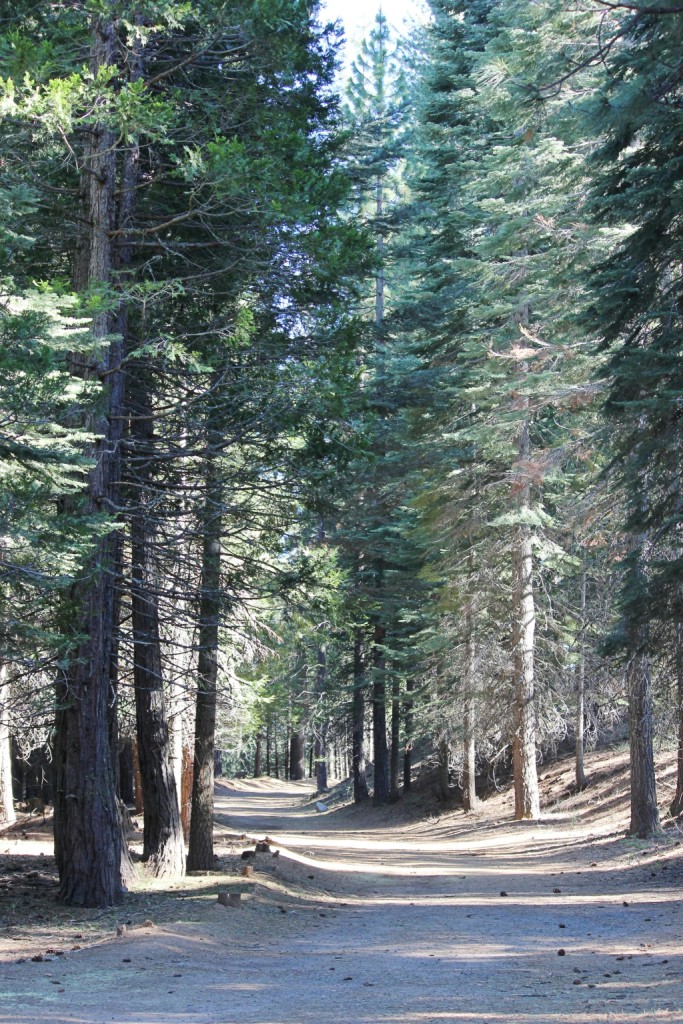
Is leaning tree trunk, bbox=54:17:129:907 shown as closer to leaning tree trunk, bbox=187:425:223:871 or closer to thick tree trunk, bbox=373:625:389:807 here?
leaning tree trunk, bbox=187:425:223:871

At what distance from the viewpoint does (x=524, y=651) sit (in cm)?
2077

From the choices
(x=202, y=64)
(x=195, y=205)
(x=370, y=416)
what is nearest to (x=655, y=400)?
(x=370, y=416)

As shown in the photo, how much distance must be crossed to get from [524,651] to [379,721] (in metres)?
11.0

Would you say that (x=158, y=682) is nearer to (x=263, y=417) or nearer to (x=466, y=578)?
(x=263, y=417)

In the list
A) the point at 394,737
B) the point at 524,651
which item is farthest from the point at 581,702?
the point at 394,737

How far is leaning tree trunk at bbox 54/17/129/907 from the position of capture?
10.6 metres

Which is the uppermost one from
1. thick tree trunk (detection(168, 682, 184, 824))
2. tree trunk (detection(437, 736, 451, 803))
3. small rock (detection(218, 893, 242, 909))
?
thick tree trunk (detection(168, 682, 184, 824))

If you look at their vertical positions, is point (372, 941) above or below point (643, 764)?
below

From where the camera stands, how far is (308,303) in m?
11.1

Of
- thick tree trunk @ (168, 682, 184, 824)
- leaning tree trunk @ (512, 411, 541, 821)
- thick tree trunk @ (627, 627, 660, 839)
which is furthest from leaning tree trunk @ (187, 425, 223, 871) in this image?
leaning tree trunk @ (512, 411, 541, 821)

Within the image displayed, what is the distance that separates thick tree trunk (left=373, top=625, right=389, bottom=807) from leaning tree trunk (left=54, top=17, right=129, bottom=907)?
17.4m

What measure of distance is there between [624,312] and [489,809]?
1864 cm

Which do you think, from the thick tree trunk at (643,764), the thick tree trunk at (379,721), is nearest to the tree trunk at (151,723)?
the thick tree trunk at (643,764)

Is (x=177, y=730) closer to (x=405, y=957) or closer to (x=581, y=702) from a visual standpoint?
(x=581, y=702)
